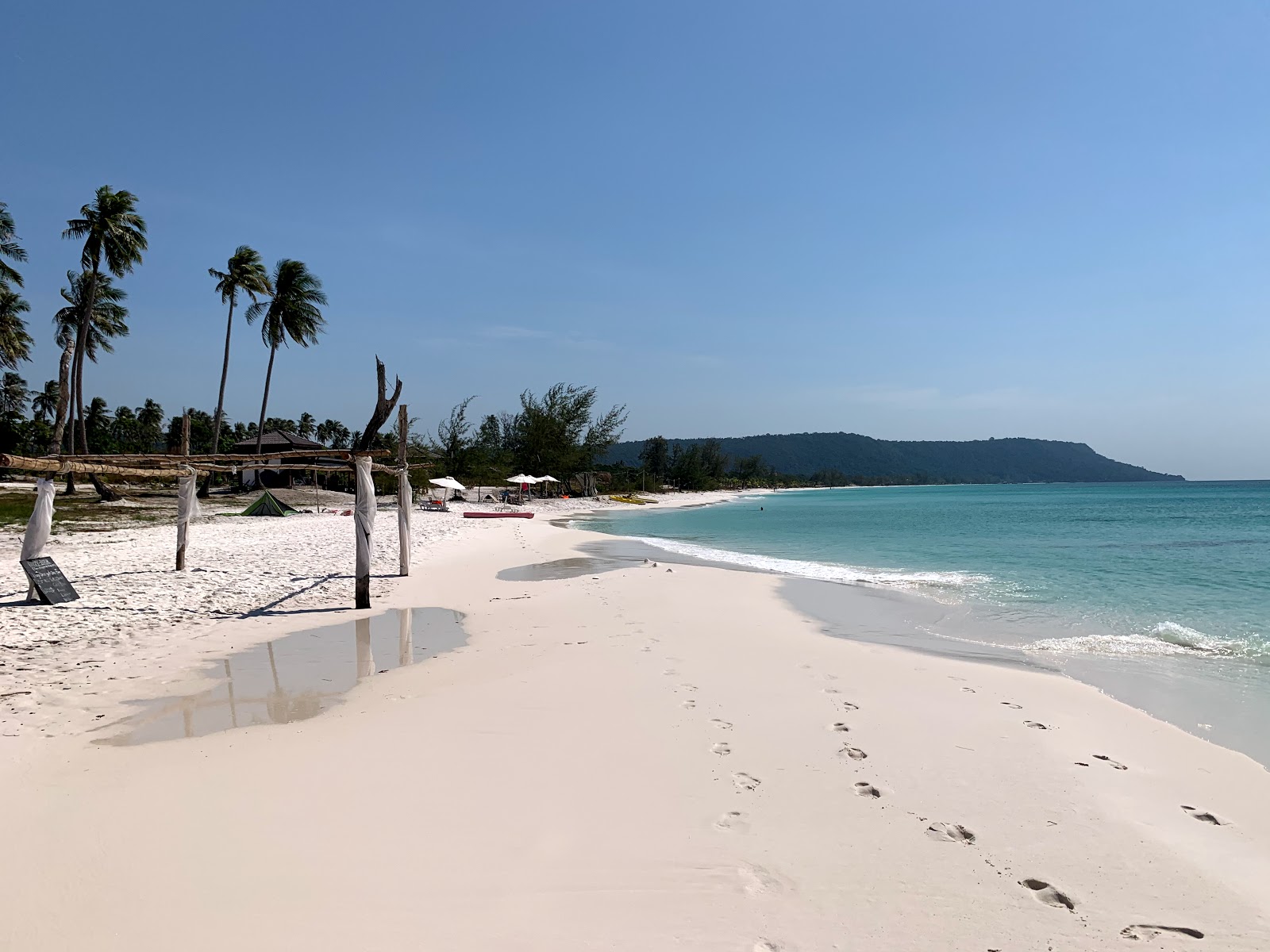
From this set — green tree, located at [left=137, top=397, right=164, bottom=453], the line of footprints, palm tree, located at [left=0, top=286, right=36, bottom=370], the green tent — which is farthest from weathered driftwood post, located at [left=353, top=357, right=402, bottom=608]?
green tree, located at [left=137, top=397, right=164, bottom=453]

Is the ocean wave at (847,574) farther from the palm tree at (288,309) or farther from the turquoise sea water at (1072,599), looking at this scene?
the palm tree at (288,309)

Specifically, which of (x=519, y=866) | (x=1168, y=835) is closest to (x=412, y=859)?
(x=519, y=866)

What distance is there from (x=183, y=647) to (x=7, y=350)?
25452 millimetres

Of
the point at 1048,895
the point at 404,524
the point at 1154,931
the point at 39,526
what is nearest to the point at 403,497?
the point at 404,524

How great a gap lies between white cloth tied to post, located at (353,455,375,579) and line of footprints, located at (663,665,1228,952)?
17.8ft

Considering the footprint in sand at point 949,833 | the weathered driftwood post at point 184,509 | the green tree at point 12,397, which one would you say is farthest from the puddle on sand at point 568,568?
the green tree at point 12,397

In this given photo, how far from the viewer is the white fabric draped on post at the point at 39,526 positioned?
835 centimetres

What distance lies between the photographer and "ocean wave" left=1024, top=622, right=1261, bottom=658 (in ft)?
25.0

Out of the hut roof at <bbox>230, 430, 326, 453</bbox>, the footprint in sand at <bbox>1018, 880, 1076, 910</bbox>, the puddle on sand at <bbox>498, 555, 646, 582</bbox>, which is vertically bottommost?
the puddle on sand at <bbox>498, 555, 646, 582</bbox>

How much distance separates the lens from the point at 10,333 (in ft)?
80.6

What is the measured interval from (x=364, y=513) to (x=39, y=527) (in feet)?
12.0

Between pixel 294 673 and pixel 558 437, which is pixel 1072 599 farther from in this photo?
pixel 558 437

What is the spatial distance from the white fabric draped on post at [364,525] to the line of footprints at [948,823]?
539 centimetres

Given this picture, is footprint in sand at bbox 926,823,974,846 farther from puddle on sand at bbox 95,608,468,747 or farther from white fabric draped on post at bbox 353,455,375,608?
white fabric draped on post at bbox 353,455,375,608
